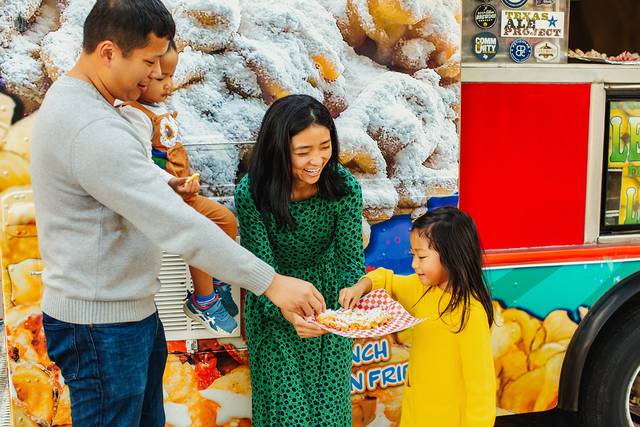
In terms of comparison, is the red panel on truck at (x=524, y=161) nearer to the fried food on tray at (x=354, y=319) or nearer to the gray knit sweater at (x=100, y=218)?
the fried food on tray at (x=354, y=319)

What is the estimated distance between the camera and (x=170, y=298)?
118 inches

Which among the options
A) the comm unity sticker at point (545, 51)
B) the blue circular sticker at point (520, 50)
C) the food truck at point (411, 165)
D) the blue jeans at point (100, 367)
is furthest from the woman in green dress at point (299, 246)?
the comm unity sticker at point (545, 51)

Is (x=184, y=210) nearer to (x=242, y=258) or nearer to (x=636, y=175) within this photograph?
(x=242, y=258)

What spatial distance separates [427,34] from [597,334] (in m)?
1.65

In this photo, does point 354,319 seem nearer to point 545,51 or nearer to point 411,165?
point 411,165

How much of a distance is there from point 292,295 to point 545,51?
1.96 metres

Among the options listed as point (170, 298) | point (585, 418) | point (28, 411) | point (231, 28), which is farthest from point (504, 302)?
point (28, 411)

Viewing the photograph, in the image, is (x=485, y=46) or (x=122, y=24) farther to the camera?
(x=485, y=46)

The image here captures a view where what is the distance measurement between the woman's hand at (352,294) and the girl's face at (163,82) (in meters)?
0.99

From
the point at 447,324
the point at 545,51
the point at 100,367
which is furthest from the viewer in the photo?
the point at 545,51

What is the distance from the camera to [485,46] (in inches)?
137

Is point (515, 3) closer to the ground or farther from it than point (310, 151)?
farther from it

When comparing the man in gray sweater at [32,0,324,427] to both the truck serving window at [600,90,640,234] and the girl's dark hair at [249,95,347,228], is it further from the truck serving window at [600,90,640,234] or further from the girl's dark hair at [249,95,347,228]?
the truck serving window at [600,90,640,234]

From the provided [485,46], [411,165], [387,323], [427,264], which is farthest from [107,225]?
[485,46]
